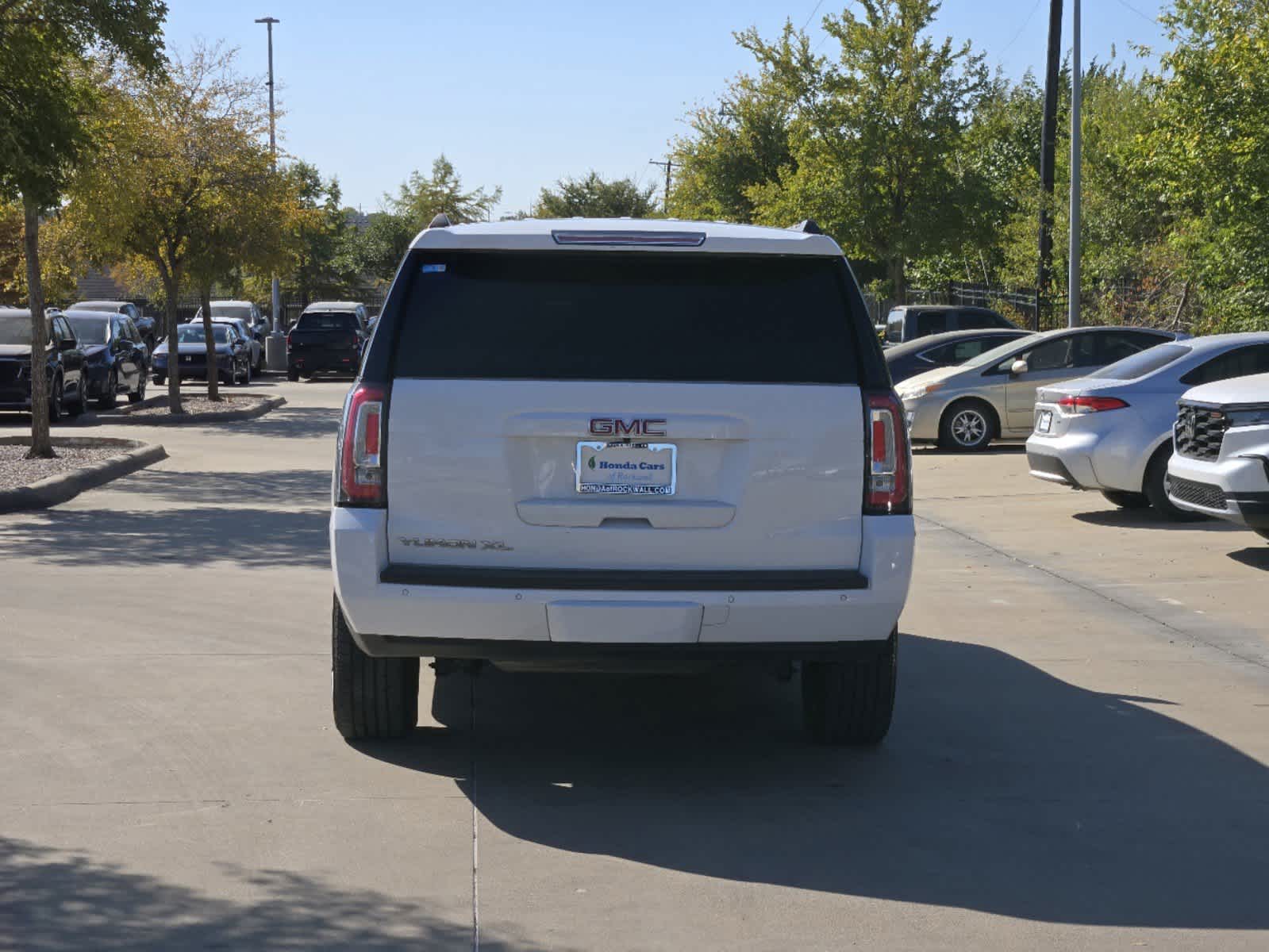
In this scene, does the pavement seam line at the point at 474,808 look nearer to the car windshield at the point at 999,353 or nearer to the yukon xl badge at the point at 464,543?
the yukon xl badge at the point at 464,543

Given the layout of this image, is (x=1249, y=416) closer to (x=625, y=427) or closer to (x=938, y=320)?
(x=625, y=427)

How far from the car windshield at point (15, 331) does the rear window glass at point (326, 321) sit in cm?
1766

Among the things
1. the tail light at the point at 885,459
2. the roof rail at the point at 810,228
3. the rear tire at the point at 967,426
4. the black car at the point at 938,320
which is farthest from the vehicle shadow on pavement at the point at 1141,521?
the black car at the point at 938,320

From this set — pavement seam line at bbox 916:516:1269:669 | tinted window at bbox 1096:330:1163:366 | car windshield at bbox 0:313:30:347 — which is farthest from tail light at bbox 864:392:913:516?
car windshield at bbox 0:313:30:347

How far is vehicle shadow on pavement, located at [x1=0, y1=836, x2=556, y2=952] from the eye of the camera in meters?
4.50

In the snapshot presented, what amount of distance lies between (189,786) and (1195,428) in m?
8.02

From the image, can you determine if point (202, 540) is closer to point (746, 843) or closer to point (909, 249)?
point (746, 843)

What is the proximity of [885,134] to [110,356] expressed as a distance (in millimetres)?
18481

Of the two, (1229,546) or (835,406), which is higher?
(835,406)

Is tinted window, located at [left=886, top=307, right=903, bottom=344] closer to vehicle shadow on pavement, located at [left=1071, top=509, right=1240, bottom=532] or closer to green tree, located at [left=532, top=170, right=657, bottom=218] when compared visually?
vehicle shadow on pavement, located at [left=1071, top=509, right=1240, bottom=532]

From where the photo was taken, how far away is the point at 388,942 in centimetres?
452

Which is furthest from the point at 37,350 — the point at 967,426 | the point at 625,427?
the point at 625,427

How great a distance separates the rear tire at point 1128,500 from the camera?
47.8ft

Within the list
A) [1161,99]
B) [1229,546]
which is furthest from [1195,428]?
[1161,99]
